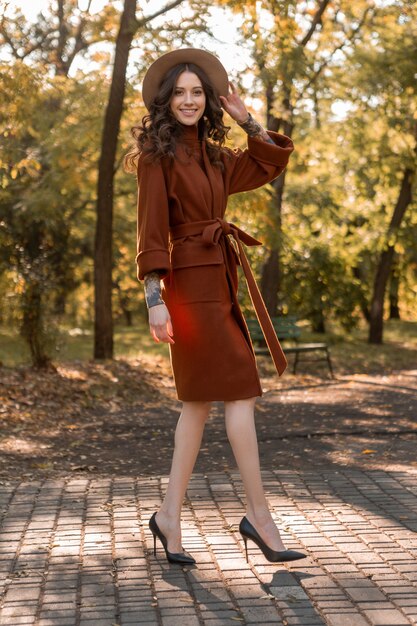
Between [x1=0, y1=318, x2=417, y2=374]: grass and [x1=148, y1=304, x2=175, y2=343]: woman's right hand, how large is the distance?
8601 mm

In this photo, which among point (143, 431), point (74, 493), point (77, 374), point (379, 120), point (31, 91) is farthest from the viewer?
point (379, 120)

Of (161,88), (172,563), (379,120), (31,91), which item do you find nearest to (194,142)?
(161,88)

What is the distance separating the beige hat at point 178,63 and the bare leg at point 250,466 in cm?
141

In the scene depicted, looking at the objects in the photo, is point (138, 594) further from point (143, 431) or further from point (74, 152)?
point (74, 152)

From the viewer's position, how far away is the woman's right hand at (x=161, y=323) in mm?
4516

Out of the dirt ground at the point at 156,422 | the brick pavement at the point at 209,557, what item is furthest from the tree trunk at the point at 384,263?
the brick pavement at the point at 209,557

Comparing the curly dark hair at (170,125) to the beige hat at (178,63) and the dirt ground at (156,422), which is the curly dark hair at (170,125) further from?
the dirt ground at (156,422)

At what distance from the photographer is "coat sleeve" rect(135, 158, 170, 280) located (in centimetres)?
456

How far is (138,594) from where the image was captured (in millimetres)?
4270

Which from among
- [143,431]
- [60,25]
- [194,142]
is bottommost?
[143,431]

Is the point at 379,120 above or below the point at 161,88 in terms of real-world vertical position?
above

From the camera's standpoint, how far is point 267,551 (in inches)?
181

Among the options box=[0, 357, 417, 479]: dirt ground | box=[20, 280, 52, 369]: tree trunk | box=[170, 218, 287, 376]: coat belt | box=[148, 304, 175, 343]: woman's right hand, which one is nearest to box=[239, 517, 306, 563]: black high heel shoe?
box=[170, 218, 287, 376]: coat belt

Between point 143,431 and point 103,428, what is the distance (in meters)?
0.42
